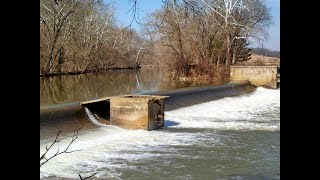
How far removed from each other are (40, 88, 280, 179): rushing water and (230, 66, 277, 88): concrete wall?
13333 millimetres

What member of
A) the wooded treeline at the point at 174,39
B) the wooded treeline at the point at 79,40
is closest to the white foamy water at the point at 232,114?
the wooded treeline at the point at 174,39

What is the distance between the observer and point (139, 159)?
9305 millimetres

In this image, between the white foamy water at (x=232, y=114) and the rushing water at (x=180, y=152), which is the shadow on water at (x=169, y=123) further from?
the white foamy water at (x=232, y=114)

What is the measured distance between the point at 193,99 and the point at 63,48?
26.1m

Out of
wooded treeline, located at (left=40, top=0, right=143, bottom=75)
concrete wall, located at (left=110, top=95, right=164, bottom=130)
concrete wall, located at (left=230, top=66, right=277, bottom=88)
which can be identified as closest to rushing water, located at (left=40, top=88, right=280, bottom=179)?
concrete wall, located at (left=110, top=95, right=164, bottom=130)

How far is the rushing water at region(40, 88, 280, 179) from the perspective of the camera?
27.3 ft

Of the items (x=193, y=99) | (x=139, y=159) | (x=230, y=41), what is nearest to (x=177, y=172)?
(x=139, y=159)

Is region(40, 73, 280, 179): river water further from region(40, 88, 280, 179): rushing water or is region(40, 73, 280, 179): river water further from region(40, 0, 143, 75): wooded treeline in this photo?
region(40, 0, 143, 75): wooded treeline

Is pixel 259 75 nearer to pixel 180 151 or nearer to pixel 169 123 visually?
pixel 169 123

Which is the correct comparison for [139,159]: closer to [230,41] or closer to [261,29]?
[230,41]

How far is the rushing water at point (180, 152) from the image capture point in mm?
8312

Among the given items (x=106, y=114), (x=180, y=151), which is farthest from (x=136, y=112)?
(x=180, y=151)

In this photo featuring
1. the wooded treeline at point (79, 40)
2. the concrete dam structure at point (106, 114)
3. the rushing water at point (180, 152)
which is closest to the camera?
the rushing water at point (180, 152)
